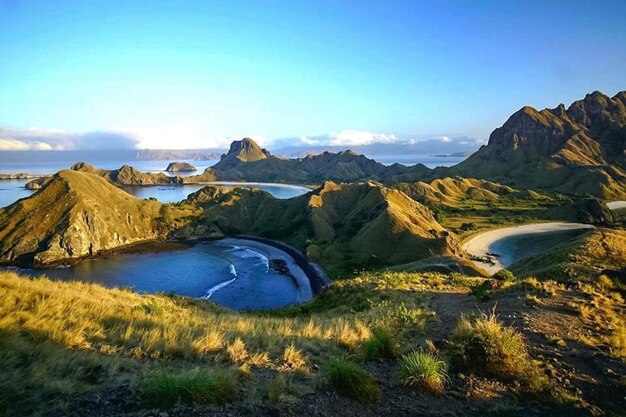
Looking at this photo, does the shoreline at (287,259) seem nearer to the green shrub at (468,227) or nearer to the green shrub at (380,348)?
the green shrub at (468,227)

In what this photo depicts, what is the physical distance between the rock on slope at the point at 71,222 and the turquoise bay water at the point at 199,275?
8.17 metres

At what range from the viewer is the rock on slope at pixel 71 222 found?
102 meters

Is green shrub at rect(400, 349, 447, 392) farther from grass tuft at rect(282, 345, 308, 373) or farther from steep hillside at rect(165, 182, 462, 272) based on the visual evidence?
steep hillside at rect(165, 182, 462, 272)

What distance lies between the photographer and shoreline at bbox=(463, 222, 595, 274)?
9262 cm

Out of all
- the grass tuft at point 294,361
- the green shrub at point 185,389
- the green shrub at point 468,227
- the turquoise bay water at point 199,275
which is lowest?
the turquoise bay water at point 199,275

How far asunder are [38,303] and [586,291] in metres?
23.7

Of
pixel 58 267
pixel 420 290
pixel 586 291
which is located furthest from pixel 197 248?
pixel 586 291

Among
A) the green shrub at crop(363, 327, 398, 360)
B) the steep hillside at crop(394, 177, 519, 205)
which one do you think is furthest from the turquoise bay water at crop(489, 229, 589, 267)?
the green shrub at crop(363, 327, 398, 360)

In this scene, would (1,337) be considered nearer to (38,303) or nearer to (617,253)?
(38,303)

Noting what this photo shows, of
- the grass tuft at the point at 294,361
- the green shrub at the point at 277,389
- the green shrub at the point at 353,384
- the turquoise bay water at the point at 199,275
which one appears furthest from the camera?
the turquoise bay water at the point at 199,275

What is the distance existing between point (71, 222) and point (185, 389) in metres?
119

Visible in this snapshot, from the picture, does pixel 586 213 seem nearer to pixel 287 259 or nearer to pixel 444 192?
pixel 444 192

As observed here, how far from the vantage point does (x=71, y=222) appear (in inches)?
4237

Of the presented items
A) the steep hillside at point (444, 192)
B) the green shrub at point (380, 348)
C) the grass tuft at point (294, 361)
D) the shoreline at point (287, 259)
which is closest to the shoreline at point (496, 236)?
the shoreline at point (287, 259)
